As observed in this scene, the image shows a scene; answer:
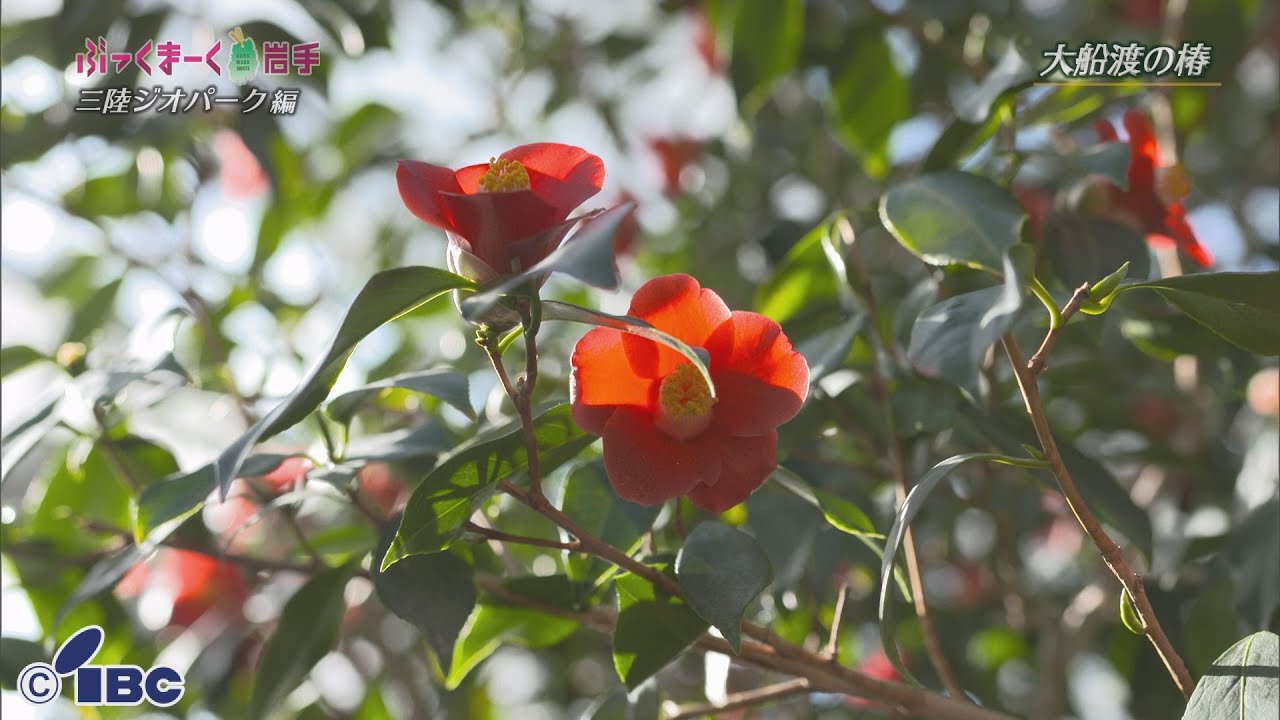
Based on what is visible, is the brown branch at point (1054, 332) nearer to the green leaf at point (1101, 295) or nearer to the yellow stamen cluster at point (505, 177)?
the green leaf at point (1101, 295)

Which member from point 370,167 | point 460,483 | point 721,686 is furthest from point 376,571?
point 370,167

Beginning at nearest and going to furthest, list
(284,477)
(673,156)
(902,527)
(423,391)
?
(902,527)
(423,391)
(284,477)
(673,156)

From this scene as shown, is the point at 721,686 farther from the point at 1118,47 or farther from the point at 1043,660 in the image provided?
the point at 1118,47

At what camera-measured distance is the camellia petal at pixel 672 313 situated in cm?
63

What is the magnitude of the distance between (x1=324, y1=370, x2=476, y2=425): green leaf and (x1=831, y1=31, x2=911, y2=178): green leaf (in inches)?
32.4

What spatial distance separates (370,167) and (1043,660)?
3.96 feet

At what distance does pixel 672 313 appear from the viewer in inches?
25.0

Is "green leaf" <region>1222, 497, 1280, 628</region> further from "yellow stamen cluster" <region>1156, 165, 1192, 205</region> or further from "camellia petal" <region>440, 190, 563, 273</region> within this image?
"camellia petal" <region>440, 190, 563, 273</region>

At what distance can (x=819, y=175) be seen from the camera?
173 centimetres

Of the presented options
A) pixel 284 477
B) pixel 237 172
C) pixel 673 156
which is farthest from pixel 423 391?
pixel 673 156

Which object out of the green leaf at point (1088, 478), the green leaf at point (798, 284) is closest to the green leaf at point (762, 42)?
the green leaf at point (798, 284)

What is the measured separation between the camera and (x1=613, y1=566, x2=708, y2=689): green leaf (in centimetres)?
66

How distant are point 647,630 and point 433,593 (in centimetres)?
14

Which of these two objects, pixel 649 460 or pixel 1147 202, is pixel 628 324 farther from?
pixel 1147 202
